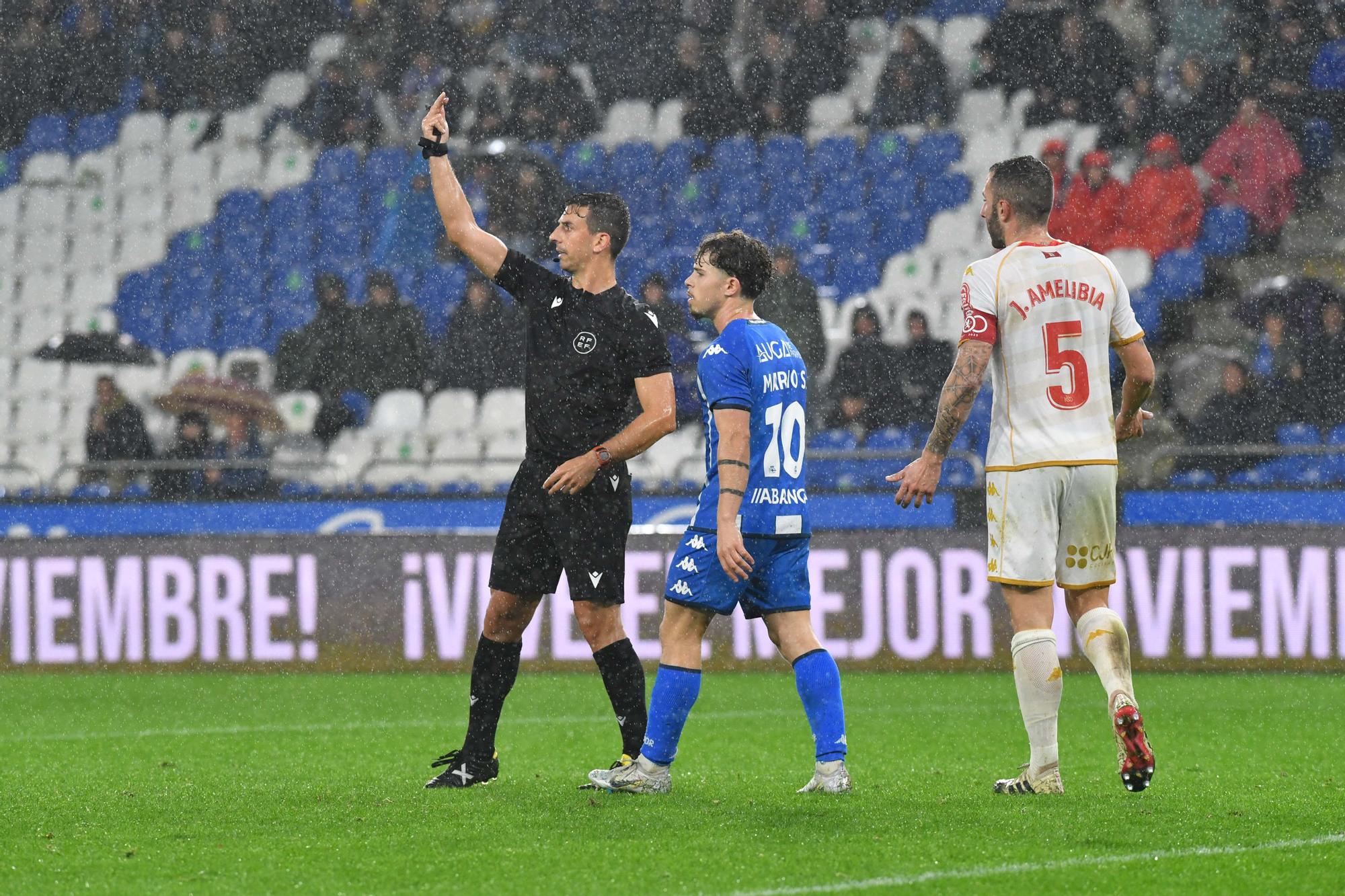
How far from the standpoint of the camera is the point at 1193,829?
500 cm

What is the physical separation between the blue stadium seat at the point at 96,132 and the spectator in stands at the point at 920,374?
29.8 feet

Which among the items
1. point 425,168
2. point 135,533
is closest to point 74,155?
point 425,168

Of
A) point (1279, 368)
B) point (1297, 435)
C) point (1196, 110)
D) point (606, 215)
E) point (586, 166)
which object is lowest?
point (1297, 435)

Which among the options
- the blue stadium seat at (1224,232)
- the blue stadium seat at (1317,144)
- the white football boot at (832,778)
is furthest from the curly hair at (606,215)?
the blue stadium seat at (1317,144)

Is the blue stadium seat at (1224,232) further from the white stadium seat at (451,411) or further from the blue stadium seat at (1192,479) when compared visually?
the white stadium seat at (451,411)

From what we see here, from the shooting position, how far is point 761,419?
18.6ft

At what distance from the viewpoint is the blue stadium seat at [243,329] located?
15.8 meters

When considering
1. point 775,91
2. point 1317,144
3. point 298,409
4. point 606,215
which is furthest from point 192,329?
point 606,215

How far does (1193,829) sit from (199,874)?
2691 millimetres

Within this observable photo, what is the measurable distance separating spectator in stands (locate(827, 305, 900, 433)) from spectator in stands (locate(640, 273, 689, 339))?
1349mm

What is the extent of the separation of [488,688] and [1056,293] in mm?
2308

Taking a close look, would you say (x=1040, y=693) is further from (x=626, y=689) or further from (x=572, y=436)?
(x=572, y=436)

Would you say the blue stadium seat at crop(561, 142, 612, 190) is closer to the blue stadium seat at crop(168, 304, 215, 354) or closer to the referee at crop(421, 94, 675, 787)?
the blue stadium seat at crop(168, 304, 215, 354)

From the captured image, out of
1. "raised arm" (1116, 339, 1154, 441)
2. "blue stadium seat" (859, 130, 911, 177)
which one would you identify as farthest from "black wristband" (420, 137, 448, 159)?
"blue stadium seat" (859, 130, 911, 177)
